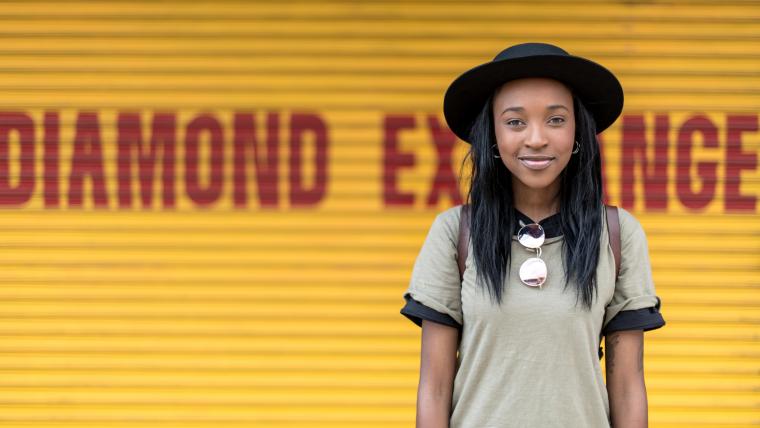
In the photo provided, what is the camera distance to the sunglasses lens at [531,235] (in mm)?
2027

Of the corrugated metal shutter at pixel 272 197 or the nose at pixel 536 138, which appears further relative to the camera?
the corrugated metal shutter at pixel 272 197

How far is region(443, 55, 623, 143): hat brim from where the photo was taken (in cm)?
200

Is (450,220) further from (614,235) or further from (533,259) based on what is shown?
(614,235)

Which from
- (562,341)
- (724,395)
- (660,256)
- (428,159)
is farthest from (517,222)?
(724,395)

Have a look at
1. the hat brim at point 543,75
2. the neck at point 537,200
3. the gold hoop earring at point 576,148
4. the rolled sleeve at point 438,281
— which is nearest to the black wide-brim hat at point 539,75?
the hat brim at point 543,75

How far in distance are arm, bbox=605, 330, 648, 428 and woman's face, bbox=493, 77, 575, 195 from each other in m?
0.44

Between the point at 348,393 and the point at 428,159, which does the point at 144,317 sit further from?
the point at 428,159

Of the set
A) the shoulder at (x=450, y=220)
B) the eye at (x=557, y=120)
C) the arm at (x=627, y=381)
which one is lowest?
the arm at (x=627, y=381)

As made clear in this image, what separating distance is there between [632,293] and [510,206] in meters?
0.38

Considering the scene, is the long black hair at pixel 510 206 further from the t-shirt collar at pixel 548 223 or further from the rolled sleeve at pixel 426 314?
the rolled sleeve at pixel 426 314

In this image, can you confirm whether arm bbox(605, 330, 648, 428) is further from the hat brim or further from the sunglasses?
the hat brim

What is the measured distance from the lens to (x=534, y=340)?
1945mm

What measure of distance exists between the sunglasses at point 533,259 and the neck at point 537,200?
80 millimetres

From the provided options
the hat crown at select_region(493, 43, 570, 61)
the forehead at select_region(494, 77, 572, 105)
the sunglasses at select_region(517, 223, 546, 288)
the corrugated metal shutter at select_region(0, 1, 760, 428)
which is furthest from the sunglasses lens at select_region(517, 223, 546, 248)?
the corrugated metal shutter at select_region(0, 1, 760, 428)
